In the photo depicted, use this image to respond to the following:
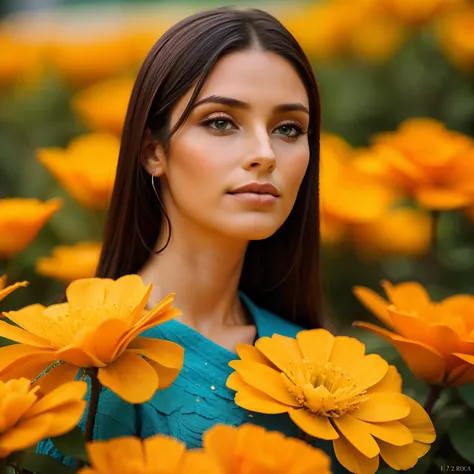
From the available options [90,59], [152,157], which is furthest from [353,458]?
[90,59]

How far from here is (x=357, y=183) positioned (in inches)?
64.1

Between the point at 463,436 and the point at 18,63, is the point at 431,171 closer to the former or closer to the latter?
the point at 463,436

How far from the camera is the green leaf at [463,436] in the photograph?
3.36 feet

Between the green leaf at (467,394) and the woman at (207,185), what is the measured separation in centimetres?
23

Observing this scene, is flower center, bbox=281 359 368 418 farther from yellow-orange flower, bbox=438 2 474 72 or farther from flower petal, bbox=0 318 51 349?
yellow-orange flower, bbox=438 2 474 72

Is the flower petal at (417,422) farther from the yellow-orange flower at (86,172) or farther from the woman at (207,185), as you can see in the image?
the yellow-orange flower at (86,172)

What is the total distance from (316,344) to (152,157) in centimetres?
33

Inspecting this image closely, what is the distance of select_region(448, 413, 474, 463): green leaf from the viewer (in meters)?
1.02

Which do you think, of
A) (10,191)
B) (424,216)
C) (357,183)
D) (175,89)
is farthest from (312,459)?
(10,191)

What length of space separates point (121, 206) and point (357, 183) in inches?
24.1

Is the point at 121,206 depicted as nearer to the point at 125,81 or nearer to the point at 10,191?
the point at 10,191

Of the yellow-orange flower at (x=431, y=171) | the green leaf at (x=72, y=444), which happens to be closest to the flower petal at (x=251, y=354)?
the green leaf at (x=72, y=444)

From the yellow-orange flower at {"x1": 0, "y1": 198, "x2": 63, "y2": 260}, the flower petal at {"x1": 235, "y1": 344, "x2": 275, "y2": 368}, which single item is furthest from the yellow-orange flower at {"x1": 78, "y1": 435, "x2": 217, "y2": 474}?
the yellow-orange flower at {"x1": 0, "y1": 198, "x2": 63, "y2": 260}

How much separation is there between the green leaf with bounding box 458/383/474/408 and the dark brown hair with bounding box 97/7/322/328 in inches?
9.5
